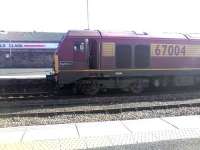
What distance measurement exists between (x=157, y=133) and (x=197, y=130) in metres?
1.06

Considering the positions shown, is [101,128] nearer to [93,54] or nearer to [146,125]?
[146,125]

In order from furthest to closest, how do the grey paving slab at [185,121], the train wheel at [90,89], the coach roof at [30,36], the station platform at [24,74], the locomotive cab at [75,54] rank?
the coach roof at [30,36] < the station platform at [24,74] < the train wheel at [90,89] < the locomotive cab at [75,54] < the grey paving slab at [185,121]

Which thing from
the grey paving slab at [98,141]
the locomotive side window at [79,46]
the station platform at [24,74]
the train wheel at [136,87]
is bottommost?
the station platform at [24,74]

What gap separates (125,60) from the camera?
21000mm

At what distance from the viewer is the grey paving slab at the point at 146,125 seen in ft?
39.0

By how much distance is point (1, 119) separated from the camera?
14102mm

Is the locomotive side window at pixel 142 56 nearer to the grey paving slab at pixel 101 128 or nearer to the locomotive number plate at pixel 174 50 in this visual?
the locomotive number plate at pixel 174 50

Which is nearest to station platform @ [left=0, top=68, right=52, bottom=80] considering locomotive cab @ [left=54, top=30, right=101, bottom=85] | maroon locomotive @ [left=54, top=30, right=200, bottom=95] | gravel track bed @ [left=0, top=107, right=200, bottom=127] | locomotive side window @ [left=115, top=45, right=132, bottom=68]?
locomotive cab @ [left=54, top=30, right=101, bottom=85]

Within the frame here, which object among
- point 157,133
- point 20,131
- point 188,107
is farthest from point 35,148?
point 188,107

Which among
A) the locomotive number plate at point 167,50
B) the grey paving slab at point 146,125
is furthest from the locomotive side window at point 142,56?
the grey paving slab at point 146,125

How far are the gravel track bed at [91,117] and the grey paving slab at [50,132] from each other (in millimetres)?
906

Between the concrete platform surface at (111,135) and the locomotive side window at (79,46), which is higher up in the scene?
the locomotive side window at (79,46)

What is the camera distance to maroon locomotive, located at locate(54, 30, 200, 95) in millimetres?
20125

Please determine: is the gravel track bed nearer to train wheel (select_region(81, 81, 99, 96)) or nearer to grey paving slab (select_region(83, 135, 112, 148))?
grey paving slab (select_region(83, 135, 112, 148))
